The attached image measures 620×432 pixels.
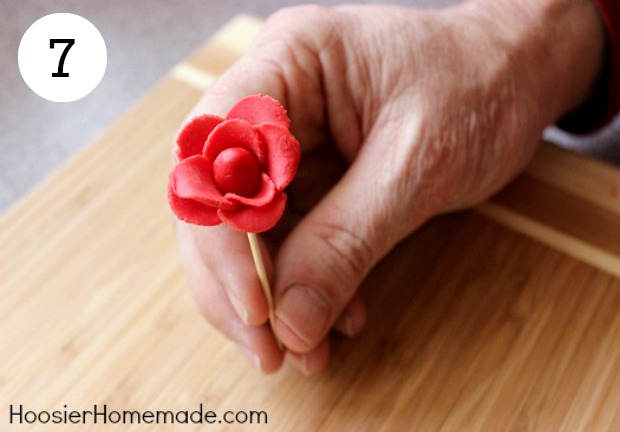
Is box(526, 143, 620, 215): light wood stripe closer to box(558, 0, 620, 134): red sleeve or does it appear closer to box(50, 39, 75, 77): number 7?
box(558, 0, 620, 134): red sleeve

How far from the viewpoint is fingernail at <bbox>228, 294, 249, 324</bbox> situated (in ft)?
1.56

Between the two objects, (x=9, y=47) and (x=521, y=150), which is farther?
(x=9, y=47)

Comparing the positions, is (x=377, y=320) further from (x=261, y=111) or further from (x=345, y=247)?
(x=261, y=111)

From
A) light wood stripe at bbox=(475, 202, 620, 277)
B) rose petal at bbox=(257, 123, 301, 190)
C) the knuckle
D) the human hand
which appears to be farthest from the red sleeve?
rose petal at bbox=(257, 123, 301, 190)

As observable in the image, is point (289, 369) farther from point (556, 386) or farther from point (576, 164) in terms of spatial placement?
point (576, 164)

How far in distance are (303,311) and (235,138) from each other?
17cm

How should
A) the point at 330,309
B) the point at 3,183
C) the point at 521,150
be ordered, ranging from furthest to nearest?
1. the point at 3,183
2. the point at 521,150
3. the point at 330,309

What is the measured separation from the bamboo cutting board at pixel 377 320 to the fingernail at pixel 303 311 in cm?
5

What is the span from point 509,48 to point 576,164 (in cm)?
13

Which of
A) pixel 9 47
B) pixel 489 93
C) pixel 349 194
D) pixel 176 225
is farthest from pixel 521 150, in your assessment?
pixel 9 47

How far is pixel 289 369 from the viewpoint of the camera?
20.5 inches

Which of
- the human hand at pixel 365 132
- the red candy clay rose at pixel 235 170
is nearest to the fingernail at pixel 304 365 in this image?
the human hand at pixel 365 132

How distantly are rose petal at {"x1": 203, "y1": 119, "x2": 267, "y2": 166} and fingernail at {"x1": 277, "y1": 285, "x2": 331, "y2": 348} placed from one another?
16 centimetres

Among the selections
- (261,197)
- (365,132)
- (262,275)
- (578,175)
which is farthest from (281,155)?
(578,175)
